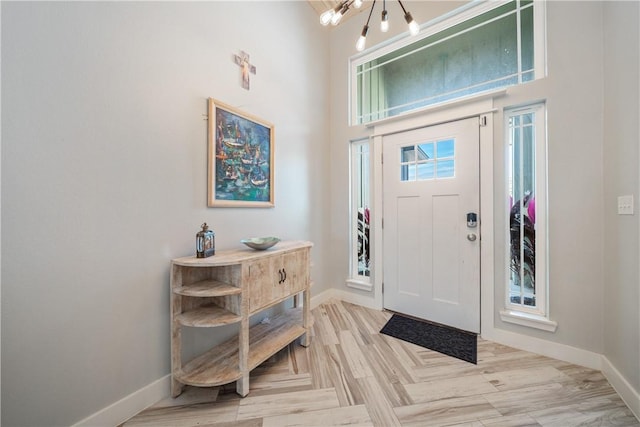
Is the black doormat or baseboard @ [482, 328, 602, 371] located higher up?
baseboard @ [482, 328, 602, 371]

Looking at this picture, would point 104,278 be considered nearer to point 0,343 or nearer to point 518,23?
point 0,343

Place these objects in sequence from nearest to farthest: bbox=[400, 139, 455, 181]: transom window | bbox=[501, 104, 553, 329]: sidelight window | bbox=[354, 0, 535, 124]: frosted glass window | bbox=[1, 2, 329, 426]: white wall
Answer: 1. bbox=[1, 2, 329, 426]: white wall
2. bbox=[501, 104, 553, 329]: sidelight window
3. bbox=[354, 0, 535, 124]: frosted glass window
4. bbox=[400, 139, 455, 181]: transom window

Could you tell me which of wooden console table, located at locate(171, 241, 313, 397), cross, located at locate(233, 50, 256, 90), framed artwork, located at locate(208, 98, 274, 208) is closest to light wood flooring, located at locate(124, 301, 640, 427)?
wooden console table, located at locate(171, 241, 313, 397)

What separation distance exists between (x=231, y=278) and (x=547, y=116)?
8.51 feet

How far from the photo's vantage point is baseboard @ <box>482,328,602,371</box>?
63.6 inches

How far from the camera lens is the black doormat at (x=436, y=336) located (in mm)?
1829

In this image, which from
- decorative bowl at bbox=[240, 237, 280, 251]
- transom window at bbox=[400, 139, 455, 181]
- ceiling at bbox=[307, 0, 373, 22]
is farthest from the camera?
ceiling at bbox=[307, 0, 373, 22]

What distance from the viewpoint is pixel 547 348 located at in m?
1.75

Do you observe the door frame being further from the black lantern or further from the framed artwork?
the black lantern

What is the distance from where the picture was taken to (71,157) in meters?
1.07

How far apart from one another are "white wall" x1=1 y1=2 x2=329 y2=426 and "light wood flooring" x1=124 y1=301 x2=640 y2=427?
1.55 feet

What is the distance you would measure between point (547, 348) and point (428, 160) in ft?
5.89

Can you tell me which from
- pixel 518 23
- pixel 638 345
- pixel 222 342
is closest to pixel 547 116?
pixel 518 23

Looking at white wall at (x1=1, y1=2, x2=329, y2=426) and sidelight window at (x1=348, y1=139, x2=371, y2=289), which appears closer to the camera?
white wall at (x1=1, y1=2, x2=329, y2=426)
